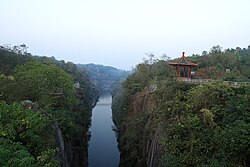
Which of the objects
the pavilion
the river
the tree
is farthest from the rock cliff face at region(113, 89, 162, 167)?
the tree

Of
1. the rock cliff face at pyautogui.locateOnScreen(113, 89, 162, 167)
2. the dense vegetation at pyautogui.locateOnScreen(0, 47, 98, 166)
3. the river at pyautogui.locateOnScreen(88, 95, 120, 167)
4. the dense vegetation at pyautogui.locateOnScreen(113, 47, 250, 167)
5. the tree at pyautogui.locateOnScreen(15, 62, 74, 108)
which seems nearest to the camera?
the dense vegetation at pyautogui.locateOnScreen(0, 47, 98, 166)

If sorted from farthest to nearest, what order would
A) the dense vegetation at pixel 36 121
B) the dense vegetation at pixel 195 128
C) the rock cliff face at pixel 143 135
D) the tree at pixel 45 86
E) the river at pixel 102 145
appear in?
1. the river at pixel 102 145
2. the rock cliff face at pixel 143 135
3. the tree at pixel 45 86
4. the dense vegetation at pixel 195 128
5. the dense vegetation at pixel 36 121

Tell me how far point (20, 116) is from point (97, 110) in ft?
200

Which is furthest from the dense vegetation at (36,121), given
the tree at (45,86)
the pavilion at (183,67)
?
the pavilion at (183,67)

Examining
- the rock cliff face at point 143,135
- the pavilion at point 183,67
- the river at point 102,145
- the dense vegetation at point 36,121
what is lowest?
the river at point 102,145

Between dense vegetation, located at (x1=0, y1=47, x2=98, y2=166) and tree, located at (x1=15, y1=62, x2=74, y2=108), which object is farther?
tree, located at (x1=15, y1=62, x2=74, y2=108)

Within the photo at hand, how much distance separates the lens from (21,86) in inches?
755

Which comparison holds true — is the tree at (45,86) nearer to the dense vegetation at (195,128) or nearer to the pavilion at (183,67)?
the dense vegetation at (195,128)

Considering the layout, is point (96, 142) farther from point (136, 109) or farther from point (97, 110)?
point (97, 110)

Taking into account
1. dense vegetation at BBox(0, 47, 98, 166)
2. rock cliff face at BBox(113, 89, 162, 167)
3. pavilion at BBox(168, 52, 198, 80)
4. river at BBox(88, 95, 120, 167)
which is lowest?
river at BBox(88, 95, 120, 167)

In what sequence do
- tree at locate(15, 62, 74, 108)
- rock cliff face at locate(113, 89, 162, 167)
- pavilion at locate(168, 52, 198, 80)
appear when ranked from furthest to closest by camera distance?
pavilion at locate(168, 52, 198, 80), rock cliff face at locate(113, 89, 162, 167), tree at locate(15, 62, 74, 108)

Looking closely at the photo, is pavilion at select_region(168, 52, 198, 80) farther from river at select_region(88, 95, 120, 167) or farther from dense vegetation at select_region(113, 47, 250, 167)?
river at select_region(88, 95, 120, 167)

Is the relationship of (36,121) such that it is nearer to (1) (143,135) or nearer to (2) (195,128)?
(2) (195,128)

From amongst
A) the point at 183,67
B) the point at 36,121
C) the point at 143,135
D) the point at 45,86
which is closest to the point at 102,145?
the point at 143,135
